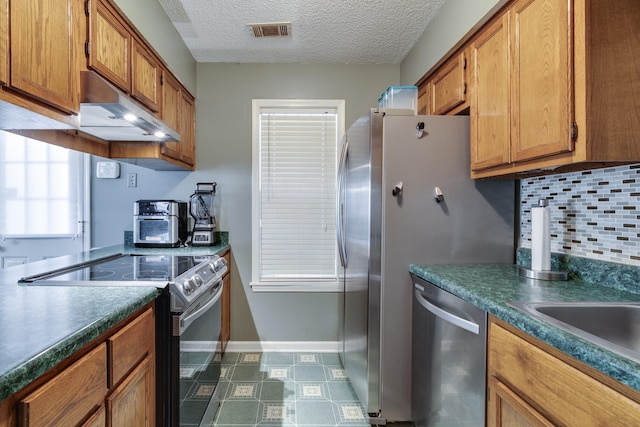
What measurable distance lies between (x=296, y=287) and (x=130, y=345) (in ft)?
5.76

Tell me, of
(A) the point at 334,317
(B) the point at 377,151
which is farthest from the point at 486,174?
(A) the point at 334,317

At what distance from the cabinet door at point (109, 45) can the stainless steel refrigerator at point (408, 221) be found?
4.19 feet

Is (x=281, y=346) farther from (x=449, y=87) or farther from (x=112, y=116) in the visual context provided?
(x=449, y=87)

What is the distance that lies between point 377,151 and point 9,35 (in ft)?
4.77

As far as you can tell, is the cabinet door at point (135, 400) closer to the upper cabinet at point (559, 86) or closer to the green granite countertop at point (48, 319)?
the green granite countertop at point (48, 319)

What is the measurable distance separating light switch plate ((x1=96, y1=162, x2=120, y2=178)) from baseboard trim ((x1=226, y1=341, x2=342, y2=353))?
66.6 inches

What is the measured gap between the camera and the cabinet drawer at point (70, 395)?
0.66 metres

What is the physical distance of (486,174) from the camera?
1.63 meters

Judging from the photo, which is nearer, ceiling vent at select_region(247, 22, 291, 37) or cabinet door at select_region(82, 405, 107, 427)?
cabinet door at select_region(82, 405, 107, 427)

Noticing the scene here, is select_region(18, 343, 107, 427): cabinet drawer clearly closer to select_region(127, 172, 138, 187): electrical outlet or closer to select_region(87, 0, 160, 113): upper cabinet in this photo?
select_region(87, 0, 160, 113): upper cabinet

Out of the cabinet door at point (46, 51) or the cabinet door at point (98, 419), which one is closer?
the cabinet door at point (98, 419)


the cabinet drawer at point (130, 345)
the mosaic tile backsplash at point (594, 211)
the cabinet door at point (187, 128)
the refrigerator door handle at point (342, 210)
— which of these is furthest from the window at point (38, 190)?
the mosaic tile backsplash at point (594, 211)

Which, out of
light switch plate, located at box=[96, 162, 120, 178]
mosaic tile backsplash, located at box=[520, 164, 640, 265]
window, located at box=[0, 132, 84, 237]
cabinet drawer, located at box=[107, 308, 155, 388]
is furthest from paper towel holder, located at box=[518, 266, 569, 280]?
window, located at box=[0, 132, 84, 237]

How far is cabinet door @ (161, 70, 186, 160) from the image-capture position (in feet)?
7.00
